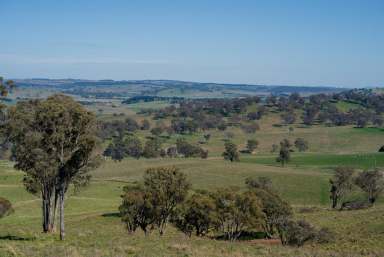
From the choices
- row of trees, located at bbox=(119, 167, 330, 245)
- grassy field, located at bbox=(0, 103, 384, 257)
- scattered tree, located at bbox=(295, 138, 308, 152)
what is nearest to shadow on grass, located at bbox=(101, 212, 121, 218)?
grassy field, located at bbox=(0, 103, 384, 257)

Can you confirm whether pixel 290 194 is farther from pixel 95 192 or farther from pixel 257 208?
pixel 257 208

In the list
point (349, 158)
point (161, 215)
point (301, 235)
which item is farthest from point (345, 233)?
point (349, 158)

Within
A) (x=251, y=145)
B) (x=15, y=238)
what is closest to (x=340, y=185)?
(x=15, y=238)

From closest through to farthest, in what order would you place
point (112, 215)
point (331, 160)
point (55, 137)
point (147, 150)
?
1. point (55, 137)
2. point (112, 215)
3. point (331, 160)
4. point (147, 150)

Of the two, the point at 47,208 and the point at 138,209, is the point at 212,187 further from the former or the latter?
the point at 47,208

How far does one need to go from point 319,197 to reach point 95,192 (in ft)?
129

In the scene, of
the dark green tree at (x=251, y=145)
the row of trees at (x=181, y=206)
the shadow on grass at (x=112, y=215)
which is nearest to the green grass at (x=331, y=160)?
the dark green tree at (x=251, y=145)

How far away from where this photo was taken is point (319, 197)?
8112 centimetres

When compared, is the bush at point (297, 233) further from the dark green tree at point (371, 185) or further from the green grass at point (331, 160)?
the green grass at point (331, 160)

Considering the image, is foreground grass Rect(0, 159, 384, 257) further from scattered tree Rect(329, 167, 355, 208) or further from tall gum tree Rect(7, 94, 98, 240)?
tall gum tree Rect(7, 94, 98, 240)

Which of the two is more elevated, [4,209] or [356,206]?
[4,209]

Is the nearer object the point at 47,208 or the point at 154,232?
the point at 47,208

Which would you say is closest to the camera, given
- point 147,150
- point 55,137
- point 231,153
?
point 55,137

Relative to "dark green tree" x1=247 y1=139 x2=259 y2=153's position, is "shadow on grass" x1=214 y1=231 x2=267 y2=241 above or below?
above
